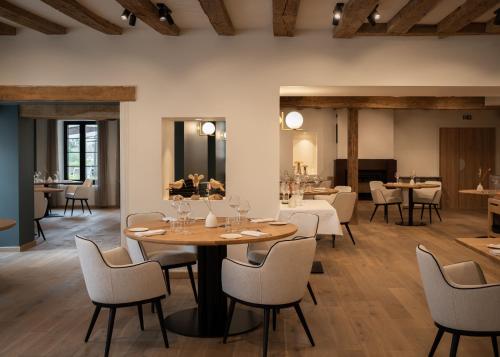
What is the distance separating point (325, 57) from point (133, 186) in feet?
8.47

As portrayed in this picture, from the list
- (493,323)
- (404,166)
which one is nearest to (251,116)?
(493,323)

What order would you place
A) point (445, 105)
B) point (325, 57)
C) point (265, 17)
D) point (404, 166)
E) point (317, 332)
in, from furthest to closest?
point (404, 166)
point (445, 105)
point (325, 57)
point (265, 17)
point (317, 332)

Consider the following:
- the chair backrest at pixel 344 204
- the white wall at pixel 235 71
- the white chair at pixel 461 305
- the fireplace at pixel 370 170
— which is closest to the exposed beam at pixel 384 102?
the fireplace at pixel 370 170

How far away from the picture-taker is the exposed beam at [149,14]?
14.2 ft

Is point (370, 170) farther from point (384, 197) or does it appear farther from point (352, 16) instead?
point (352, 16)

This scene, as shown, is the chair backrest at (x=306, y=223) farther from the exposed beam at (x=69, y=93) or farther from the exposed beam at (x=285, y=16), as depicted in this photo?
the exposed beam at (x=69, y=93)

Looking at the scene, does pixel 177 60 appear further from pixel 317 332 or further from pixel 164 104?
pixel 317 332

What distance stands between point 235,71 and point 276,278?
3.01 meters

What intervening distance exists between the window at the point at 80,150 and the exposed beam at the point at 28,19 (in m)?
8.58

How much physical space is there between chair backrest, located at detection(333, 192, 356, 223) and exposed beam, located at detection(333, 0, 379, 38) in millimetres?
2654

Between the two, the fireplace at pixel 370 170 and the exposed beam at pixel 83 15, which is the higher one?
the exposed beam at pixel 83 15

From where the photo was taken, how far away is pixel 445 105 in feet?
35.0

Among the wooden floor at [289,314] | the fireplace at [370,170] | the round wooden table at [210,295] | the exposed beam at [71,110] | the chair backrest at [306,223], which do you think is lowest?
the wooden floor at [289,314]

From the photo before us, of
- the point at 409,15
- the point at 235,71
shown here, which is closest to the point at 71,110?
the point at 235,71
